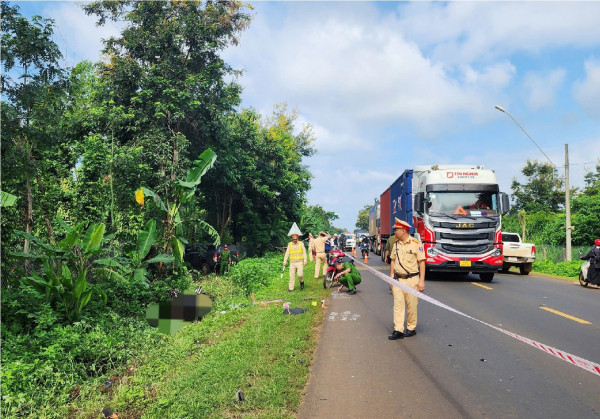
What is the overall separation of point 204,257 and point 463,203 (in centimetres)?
1126

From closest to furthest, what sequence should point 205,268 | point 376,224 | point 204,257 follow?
point 205,268
point 204,257
point 376,224

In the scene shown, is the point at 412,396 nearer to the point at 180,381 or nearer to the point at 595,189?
A: the point at 180,381

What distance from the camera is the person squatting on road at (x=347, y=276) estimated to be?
13.7m

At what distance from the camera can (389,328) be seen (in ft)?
28.4

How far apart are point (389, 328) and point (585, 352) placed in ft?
10.1

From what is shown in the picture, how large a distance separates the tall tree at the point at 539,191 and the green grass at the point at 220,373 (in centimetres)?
4235

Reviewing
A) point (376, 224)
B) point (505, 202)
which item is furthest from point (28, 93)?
point (376, 224)

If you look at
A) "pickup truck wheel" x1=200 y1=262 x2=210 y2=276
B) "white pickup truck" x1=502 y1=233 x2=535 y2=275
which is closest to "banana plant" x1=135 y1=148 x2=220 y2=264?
"pickup truck wheel" x1=200 y1=262 x2=210 y2=276

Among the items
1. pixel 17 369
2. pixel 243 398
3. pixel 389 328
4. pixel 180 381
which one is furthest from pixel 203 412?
pixel 389 328

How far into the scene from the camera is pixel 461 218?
1577 cm

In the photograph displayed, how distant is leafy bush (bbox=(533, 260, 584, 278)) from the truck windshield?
24.6ft

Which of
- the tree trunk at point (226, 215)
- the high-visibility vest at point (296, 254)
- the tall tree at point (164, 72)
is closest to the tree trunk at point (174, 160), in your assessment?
the tall tree at point (164, 72)

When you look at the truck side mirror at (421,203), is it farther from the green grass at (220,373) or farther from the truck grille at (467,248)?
the green grass at (220,373)

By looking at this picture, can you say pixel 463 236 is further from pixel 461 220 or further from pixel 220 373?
pixel 220 373
